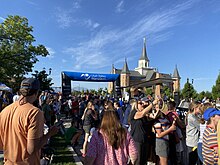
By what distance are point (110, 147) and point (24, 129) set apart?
3.36 feet

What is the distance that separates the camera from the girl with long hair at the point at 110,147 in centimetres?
255

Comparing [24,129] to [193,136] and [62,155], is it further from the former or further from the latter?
[62,155]

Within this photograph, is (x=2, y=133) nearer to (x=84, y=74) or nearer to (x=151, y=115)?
(x=151, y=115)

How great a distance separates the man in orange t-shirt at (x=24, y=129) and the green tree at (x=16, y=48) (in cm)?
2036

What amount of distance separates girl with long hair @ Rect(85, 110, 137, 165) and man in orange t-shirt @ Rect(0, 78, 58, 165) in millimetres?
601

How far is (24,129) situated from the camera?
2.11 metres

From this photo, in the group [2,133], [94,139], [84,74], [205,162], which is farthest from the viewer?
[84,74]

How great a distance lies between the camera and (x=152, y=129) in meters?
5.09

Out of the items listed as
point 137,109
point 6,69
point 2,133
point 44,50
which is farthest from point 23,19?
point 2,133

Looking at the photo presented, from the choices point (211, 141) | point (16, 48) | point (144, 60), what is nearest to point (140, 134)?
point (211, 141)

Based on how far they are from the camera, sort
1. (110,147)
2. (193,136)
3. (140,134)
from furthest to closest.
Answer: (193,136)
(140,134)
(110,147)

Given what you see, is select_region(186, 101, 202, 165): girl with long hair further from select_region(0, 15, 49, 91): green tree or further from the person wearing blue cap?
select_region(0, 15, 49, 91): green tree

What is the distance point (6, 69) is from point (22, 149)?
20.5 metres

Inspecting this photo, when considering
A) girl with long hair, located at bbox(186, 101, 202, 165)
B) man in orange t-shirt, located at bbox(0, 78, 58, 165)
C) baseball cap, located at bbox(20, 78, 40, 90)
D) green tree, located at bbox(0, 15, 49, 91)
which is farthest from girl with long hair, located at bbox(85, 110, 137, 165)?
green tree, located at bbox(0, 15, 49, 91)
